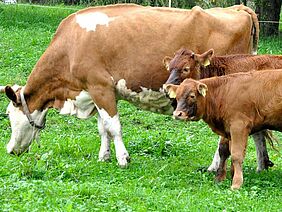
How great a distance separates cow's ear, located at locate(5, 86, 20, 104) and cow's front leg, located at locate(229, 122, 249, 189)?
3923 mm

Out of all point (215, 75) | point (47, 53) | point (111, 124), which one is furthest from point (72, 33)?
point (215, 75)

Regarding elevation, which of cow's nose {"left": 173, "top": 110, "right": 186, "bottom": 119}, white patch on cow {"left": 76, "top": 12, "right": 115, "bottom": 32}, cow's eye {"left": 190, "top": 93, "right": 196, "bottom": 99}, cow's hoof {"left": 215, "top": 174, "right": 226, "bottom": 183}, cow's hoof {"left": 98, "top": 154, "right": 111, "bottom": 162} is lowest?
cow's hoof {"left": 98, "top": 154, "right": 111, "bottom": 162}

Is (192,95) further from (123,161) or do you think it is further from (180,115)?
A: (123,161)

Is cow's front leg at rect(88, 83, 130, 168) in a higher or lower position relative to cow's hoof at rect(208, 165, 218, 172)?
higher

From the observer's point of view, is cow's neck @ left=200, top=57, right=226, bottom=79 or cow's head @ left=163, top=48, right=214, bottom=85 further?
cow's neck @ left=200, top=57, right=226, bottom=79

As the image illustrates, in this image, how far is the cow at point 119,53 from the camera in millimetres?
11102

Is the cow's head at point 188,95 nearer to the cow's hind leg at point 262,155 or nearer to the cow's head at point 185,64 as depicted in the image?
the cow's head at point 185,64

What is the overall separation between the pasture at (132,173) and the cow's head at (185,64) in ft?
4.57

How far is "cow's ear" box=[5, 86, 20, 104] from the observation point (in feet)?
38.1

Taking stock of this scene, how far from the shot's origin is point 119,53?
36.6 feet

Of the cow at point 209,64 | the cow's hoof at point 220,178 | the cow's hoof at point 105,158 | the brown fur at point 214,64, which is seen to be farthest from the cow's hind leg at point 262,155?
the cow's hoof at point 105,158

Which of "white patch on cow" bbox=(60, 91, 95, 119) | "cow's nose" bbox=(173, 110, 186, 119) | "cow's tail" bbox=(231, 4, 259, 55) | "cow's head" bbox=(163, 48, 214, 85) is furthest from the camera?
"cow's tail" bbox=(231, 4, 259, 55)

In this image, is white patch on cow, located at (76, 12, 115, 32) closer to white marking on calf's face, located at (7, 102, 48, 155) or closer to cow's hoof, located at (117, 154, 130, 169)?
white marking on calf's face, located at (7, 102, 48, 155)

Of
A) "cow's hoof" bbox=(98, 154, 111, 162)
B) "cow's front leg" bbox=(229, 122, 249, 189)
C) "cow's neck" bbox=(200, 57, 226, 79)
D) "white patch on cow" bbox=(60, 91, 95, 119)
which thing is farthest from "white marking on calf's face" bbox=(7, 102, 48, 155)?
"cow's front leg" bbox=(229, 122, 249, 189)
